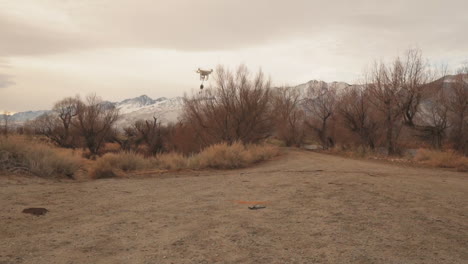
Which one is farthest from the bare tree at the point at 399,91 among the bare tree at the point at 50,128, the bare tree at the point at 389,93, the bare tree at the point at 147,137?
the bare tree at the point at 50,128

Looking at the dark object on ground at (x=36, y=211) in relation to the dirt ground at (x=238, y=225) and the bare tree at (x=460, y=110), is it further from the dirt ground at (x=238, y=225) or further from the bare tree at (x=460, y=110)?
the bare tree at (x=460, y=110)

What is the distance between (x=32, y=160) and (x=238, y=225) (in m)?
8.20

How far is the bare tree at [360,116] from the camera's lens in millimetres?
25156

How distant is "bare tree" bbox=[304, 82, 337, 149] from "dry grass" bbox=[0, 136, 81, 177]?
24.2 metres

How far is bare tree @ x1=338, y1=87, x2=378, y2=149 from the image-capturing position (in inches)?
990

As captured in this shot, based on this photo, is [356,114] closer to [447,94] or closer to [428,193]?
[447,94]

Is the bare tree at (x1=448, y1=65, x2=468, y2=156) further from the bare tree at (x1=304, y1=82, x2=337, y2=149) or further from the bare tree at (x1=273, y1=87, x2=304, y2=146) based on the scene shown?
the bare tree at (x1=273, y1=87, x2=304, y2=146)

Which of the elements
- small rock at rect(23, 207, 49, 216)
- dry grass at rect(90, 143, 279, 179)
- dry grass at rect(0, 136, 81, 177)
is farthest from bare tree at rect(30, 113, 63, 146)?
small rock at rect(23, 207, 49, 216)

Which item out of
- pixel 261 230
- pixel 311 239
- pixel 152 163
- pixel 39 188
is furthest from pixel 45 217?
pixel 152 163

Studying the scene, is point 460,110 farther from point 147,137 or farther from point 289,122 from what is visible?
point 147,137

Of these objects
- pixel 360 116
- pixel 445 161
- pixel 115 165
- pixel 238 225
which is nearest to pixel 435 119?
pixel 360 116

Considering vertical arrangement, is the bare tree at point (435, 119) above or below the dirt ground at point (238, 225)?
above

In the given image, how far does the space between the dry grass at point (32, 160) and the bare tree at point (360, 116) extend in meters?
20.8

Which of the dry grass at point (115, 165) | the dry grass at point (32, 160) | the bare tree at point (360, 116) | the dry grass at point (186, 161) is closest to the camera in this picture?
the dry grass at point (32, 160)
